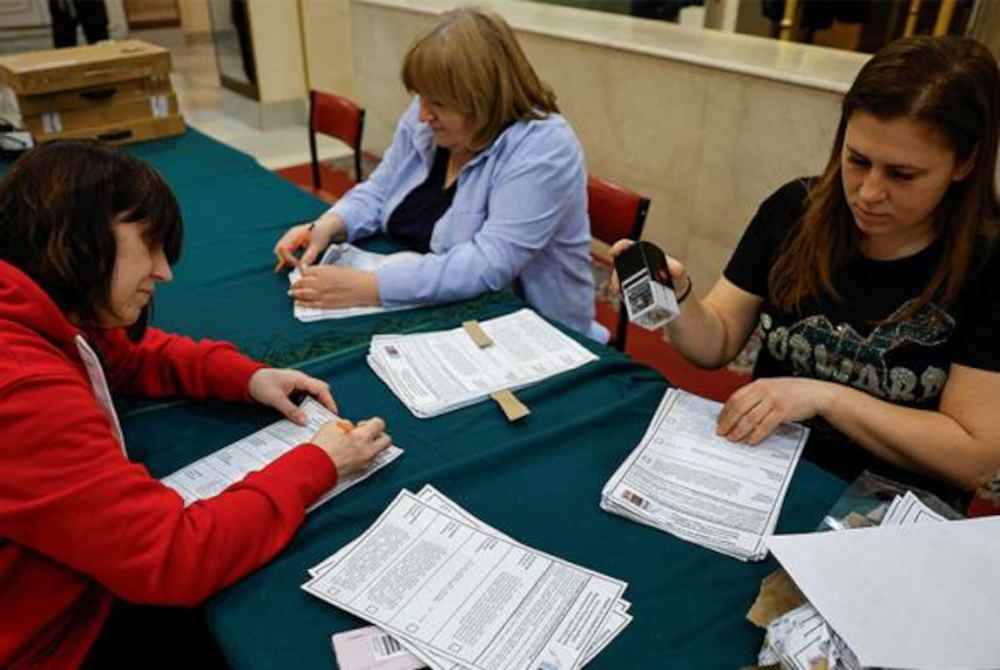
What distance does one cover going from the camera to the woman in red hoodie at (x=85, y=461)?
2.46 feet

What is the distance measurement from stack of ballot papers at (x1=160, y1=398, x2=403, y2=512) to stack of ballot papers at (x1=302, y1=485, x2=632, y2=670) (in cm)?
11

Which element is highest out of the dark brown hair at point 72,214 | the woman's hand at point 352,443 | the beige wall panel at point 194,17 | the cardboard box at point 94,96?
the dark brown hair at point 72,214

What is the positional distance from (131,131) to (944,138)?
256cm

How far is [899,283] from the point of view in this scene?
1182 millimetres

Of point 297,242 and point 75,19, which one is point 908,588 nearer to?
point 297,242

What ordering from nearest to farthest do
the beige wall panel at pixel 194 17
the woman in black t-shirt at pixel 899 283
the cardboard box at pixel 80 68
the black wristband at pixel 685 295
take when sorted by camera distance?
1. the woman in black t-shirt at pixel 899 283
2. the black wristband at pixel 685 295
3. the cardboard box at pixel 80 68
4. the beige wall panel at pixel 194 17

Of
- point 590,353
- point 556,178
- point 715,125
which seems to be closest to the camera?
point 590,353

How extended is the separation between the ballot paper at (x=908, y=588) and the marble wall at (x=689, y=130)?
1896mm

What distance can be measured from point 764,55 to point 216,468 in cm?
255

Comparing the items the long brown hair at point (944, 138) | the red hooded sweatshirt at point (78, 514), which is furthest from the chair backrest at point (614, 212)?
the red hooded sweatshirt at point (78, 514)

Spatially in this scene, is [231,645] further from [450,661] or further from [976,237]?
[976,237]

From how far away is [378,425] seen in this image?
105cm

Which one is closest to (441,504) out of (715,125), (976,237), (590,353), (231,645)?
(231,645)

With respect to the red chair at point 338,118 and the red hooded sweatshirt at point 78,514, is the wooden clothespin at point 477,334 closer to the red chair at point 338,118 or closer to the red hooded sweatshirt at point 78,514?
the red hooded sweatshirt at point 78,514
